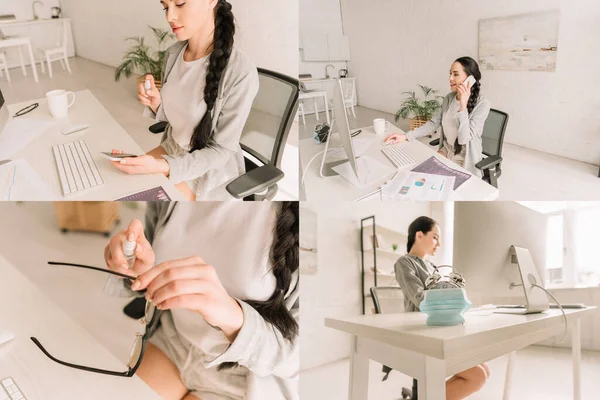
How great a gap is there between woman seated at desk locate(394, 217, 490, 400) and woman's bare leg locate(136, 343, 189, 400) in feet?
2.30

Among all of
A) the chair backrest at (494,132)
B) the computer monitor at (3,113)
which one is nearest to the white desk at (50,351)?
the computer monitor at (3,113)

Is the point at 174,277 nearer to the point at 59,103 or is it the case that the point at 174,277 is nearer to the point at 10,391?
the point at 10,391

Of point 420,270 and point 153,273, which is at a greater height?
point 153,273

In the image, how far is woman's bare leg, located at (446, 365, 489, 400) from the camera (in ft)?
4.30

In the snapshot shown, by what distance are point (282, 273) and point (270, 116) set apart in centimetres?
46

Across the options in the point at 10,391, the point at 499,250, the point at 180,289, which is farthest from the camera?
the point at 499,250

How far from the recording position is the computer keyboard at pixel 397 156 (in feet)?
4.65

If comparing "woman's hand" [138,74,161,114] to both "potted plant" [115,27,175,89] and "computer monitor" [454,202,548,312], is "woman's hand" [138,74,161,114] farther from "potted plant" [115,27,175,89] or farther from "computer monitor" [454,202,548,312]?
"computer monitor" [454,202,548,312]

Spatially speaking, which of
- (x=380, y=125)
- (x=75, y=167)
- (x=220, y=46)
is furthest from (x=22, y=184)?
(x=380, y=125)

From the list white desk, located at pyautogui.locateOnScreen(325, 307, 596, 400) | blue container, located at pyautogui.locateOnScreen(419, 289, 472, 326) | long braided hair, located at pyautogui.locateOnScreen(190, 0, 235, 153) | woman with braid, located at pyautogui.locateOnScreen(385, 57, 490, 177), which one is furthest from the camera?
woman with braid, located at pyautogui.locateOnScreen(385, 57, 490, 177)

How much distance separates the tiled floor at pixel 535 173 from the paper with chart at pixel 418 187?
4.7 inches

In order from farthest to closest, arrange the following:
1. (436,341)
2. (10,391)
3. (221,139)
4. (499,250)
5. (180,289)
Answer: (499,250), (221,139), (10,391), (180,289), (436,341)

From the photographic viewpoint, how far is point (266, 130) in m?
1.33

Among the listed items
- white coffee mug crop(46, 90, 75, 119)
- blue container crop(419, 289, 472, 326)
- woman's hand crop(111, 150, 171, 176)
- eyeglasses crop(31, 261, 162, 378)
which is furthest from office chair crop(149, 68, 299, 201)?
blue container crop(419, 289, 472, 326)
